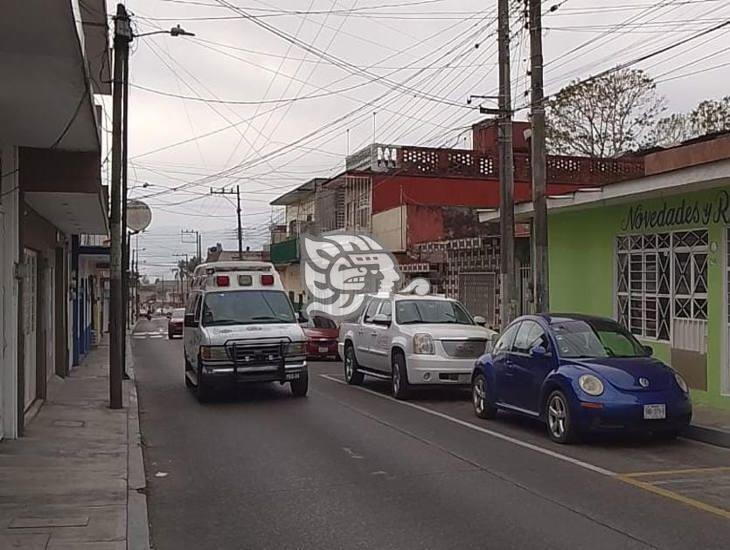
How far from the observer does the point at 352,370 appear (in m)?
19.5

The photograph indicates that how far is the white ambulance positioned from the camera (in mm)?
15992

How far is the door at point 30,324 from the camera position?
548 inches

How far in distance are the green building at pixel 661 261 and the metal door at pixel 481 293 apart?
6437 millimetres

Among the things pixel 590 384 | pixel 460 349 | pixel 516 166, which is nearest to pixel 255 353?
pixel 460 349

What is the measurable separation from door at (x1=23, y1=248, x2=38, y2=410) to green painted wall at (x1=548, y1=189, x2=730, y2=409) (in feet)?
34.1

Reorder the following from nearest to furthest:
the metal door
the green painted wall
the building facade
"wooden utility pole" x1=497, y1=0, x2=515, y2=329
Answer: the building facade → the green painted wall → "wooden utility pole" x1=497, y1=0, x2=515, y2=329 → the metal door

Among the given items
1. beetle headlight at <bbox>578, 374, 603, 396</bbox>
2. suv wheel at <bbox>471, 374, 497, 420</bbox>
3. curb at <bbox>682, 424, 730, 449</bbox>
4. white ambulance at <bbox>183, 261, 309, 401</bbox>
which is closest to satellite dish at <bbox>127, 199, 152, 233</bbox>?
white ambulance at <bbox>183, 261, 309, 401</bbox>

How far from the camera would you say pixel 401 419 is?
1371cm

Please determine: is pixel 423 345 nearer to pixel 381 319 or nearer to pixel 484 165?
pixel 381 319

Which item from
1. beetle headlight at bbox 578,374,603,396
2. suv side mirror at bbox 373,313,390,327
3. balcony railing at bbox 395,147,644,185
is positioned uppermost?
balcony railing at bbox 395,147,644,185

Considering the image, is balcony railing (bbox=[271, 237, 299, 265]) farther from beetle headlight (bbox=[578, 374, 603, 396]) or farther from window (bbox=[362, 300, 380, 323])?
beetle headlight (bbox=[578, 374, 603, 396])

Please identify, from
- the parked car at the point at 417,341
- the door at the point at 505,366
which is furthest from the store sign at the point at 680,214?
the door at the point at 505,366

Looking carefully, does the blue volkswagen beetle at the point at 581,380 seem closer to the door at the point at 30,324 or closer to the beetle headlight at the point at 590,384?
the beetle headlight at the point at 590,384

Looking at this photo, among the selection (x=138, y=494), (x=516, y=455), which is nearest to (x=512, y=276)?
(x=516, y=455)
